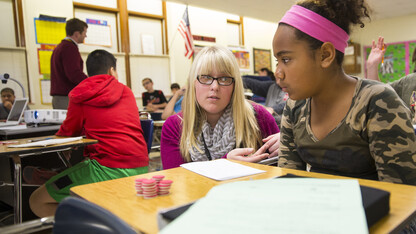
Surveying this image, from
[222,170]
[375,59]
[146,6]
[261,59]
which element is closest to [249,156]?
[222,170]

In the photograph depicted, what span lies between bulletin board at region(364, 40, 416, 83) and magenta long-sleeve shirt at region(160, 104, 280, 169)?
9732 millimetres

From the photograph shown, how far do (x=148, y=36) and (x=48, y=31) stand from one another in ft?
7.41

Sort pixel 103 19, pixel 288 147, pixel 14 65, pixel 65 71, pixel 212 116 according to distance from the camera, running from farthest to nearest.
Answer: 1. pixel 103 19
2. pixel 14 65
3. pixel 65 71
4. pixel 212 116
5. pixel 288 147

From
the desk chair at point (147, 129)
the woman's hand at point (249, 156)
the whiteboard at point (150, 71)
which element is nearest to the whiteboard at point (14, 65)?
the whiteboard at point (150, 71)

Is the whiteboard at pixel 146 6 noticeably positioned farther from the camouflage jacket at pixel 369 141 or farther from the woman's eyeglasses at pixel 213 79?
the camouflage jacket at pixel 369 141

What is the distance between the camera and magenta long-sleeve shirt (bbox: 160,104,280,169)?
1.61m

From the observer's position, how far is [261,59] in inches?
407

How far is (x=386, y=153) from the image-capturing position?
0.90m

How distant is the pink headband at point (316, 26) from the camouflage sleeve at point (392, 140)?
0.77 ft

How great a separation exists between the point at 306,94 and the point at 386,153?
0.90ft

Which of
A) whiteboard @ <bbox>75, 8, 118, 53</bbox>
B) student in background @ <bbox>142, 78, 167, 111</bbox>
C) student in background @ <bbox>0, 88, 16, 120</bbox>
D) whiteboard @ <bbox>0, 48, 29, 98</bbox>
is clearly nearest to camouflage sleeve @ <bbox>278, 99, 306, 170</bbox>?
student in background @ <bbox>0, 88, 16, 120</bbox>

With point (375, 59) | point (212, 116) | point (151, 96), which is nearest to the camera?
point (212, 116)

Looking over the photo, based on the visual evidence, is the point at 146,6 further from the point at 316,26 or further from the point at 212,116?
the point at 316,26

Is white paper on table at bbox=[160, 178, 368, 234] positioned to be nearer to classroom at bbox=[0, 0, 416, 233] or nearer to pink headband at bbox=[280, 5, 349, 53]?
pink headband at bbox=[280, 5, 349, 53]
